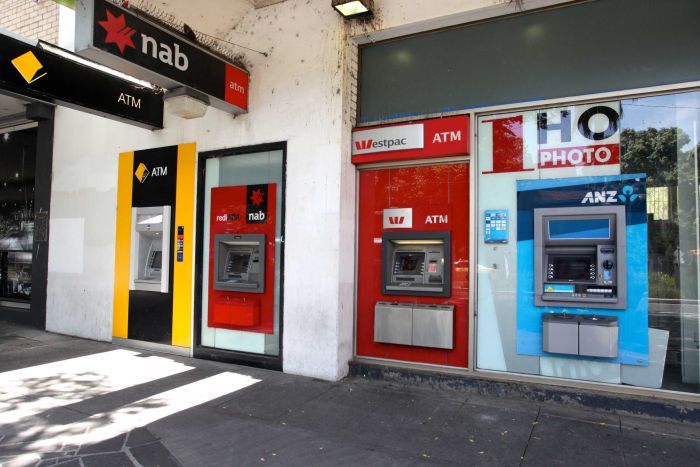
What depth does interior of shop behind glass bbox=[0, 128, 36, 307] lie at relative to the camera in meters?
8.80

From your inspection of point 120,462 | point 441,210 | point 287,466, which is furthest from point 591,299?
point 120,462

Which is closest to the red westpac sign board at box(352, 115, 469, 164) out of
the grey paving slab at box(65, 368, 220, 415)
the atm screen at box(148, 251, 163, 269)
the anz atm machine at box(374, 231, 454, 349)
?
the anz atm machine at box(374, 231, 454, 349)

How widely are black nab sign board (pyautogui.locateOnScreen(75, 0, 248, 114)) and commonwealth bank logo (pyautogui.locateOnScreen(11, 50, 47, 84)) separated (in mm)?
1462

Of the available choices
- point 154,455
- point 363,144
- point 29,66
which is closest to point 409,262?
point 363,144

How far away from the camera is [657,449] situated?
11.6ft

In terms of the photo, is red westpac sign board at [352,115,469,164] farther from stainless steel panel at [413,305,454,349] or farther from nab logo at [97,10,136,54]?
nab logo at [97,10,136,54]

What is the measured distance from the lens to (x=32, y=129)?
8852 mm

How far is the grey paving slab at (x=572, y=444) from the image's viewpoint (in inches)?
132

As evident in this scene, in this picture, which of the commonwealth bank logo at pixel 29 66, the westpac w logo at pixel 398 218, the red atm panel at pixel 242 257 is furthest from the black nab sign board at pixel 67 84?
the westpac w logo at pixel 398 218

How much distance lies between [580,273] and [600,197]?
0.75m

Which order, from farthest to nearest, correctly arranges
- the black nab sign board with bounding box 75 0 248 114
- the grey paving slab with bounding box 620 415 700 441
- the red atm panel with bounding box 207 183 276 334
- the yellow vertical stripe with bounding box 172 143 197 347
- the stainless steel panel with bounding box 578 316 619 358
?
the yellow vertical stripe with bounding box 172 143 197 347 < the red atm panel with bounding box 207 183 276 334 < the stainless steel panel with bounding box 578 316 619 358 < the black nab sign board with bounding box 75 0 248 114 < the grey paving slab with bounding box 620 415 700 441

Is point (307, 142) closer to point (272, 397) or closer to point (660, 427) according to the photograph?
point (272, 397)

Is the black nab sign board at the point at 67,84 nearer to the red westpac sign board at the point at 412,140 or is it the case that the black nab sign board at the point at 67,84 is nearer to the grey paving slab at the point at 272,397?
the red westpac sign board at the point at 412,140

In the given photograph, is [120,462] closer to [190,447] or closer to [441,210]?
[190,447]
